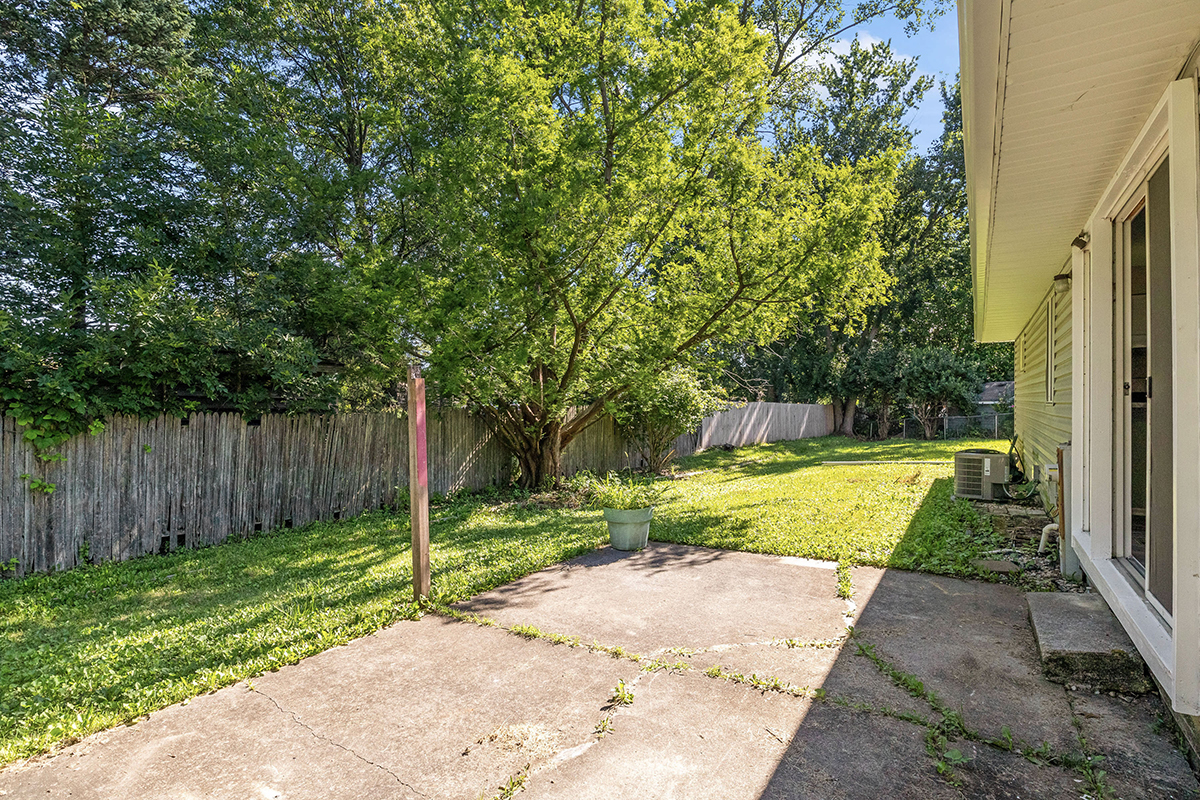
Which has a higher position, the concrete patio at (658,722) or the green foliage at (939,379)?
the green foliage at (939,379)

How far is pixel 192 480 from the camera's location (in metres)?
6.16

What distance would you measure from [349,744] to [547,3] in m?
8.27

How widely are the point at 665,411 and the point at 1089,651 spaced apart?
27.8 feet

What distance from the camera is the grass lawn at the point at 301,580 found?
2.90 meters

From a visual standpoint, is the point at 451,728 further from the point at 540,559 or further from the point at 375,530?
the point at 375,530

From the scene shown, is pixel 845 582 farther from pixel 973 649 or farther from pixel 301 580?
pixel 301 580

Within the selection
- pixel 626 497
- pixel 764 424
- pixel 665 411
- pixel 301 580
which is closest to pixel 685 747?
pixel 626 497

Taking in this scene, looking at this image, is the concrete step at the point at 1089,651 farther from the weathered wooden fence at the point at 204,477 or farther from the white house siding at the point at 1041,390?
the weathered wooden fence at the point at 204,477

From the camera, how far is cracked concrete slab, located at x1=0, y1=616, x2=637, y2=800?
211 cm

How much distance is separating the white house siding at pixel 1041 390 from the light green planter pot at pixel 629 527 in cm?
373

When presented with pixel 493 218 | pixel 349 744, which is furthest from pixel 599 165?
pixel 349 744

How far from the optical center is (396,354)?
7.46 metres

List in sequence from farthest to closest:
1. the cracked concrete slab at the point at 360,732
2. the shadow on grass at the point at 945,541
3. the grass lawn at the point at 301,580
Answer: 1. the shadow on grass at the point at 945,541
2. the grass lawn at the point at 301,580
3. the cracked concrete slab at the point at 360,732

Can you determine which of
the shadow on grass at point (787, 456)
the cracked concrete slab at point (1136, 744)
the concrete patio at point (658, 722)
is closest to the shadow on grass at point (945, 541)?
the concrete patio at point (658, 722)
